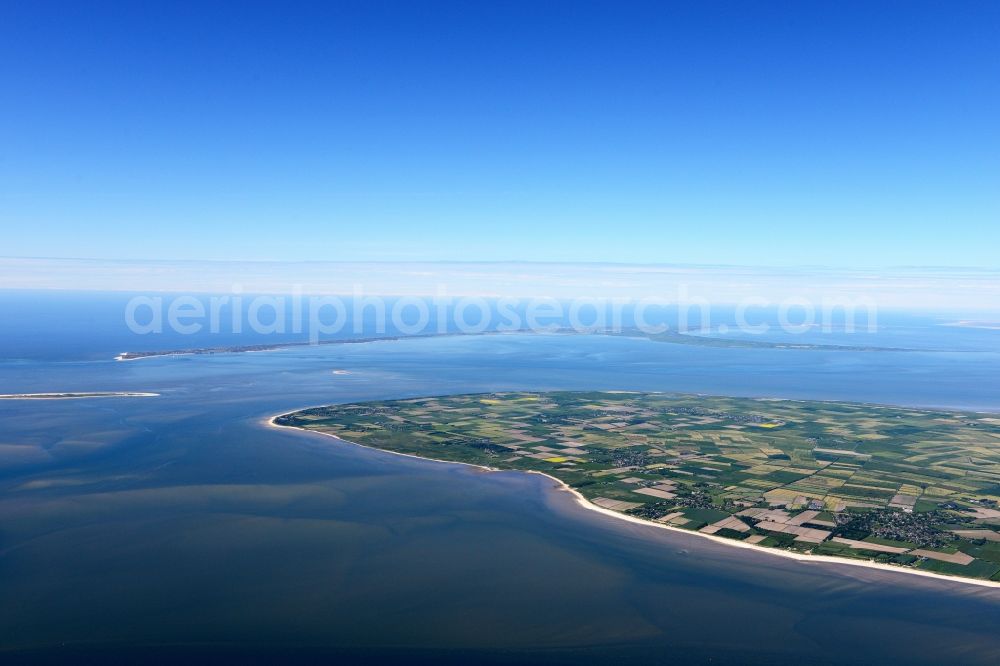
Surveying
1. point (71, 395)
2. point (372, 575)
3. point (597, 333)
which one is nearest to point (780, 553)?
point (372, 575)

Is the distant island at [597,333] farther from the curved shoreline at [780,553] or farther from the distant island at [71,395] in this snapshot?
the curved shoreline at [780,553]

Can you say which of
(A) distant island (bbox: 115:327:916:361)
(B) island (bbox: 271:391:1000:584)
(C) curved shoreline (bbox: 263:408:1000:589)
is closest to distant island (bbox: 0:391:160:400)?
(B) island (bbox: 271:391:1000:584)

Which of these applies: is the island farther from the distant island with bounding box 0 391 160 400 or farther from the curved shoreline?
the distant island with bounding box 0 391 160 400

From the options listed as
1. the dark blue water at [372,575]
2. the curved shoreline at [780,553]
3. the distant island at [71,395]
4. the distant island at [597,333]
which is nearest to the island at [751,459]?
the curved shoreline at [780,553]

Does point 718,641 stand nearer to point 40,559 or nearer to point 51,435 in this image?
point 40,559

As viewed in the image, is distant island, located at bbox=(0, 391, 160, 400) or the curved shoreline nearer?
the curved shoreline

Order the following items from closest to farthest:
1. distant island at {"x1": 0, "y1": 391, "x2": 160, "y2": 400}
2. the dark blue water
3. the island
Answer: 1. the dark blue water
2. the island
3. distant island at {"x1": 0, "y1": 391, "x2": 160, "y2": 400}

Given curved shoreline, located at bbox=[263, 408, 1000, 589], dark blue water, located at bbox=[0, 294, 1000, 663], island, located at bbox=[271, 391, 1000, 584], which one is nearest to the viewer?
dark blue water, located at bbox=[0, 294, 1000, 663]
